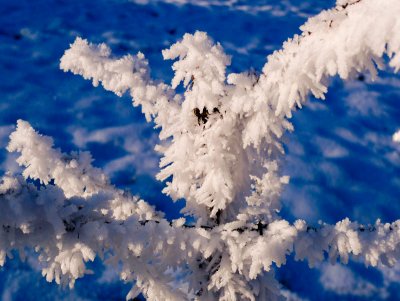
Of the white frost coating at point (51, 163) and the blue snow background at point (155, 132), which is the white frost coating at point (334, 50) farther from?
the blue snow background at point (155, 132)

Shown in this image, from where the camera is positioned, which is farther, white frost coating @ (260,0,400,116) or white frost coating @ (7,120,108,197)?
white frost coating @ (7,120,108,197)

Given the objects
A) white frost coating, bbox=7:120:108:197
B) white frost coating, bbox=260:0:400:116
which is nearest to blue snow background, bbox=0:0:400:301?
white frost coating, bbox=7:120:108:197

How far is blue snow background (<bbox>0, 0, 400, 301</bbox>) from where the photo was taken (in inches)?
147

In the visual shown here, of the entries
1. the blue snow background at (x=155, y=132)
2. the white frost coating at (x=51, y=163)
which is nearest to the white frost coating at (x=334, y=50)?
the white frost coating at (x=51, y=163)

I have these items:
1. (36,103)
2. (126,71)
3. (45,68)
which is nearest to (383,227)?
(126,71)

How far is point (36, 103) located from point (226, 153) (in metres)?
4.42

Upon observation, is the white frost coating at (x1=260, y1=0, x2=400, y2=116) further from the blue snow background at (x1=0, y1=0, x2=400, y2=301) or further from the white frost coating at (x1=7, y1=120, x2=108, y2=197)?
the blue snow background at (x1=0, y1=0, x2=400, y2=301)

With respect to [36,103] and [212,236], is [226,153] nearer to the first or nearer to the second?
[212,236]

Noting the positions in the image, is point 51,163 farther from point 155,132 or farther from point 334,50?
point 155,132

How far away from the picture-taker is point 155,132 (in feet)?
16.6

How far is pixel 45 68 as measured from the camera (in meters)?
5.73

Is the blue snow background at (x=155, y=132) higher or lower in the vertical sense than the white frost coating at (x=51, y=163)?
lower

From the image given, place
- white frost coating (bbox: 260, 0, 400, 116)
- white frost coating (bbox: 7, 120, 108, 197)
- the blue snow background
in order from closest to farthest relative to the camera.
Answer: white frost coating (bbox: 260, 0, 400, 116), white frost coating (bbox: 7, 120, 108, 197), the blue snow background

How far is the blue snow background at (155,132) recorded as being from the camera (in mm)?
3736
